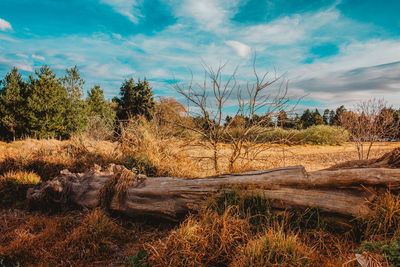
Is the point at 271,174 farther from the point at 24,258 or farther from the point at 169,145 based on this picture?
the point at 169,145

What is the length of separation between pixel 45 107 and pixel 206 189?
57.8 feet

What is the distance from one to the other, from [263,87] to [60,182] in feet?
17.4

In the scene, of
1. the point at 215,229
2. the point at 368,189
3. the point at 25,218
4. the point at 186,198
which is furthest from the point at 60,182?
the point at 368,189

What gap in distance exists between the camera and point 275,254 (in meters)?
2.23

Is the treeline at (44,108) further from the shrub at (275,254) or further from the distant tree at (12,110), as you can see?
the shrub at (275,254)

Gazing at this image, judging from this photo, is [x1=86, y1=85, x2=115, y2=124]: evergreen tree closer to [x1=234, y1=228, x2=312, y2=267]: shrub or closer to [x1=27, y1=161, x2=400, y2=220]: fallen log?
[x1=27, y1=161, x2=400, y2=220]: fallen log

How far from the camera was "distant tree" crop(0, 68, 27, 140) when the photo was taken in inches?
651

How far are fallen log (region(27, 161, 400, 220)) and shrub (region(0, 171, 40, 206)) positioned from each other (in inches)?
39.5

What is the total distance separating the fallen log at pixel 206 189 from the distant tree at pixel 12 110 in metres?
15.3

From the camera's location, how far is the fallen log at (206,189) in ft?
9.59

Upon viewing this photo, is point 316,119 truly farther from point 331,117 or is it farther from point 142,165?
point 142,165

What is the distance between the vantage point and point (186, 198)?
3689 mm

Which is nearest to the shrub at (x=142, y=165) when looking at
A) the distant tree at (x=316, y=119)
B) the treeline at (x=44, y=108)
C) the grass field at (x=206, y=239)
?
the grass field at (x=206, y=239)

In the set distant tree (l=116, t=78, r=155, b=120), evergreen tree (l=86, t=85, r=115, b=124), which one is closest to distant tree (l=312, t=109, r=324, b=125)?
distant tree (l=116, t=78, r=155, b=120)
